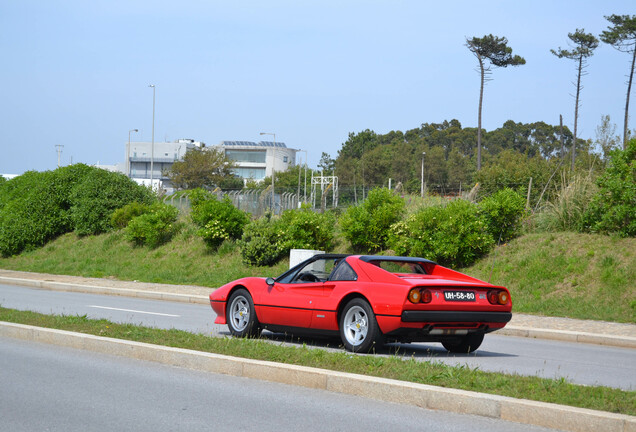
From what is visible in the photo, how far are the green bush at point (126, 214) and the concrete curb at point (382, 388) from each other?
24.7 m

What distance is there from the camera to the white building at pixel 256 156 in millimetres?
127562

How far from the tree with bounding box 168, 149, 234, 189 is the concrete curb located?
234ft

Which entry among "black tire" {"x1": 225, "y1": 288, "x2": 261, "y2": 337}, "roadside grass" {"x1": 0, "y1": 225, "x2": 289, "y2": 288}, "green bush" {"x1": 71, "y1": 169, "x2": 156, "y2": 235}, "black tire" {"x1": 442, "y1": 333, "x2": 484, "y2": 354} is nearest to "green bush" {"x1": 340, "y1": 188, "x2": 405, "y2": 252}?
"roadside grass" {"x1": 0, "y1": 225, "x2": 289, "y2": 288}

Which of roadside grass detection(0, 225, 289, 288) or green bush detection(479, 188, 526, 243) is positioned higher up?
green bush detection(479, 188, 526, 243)

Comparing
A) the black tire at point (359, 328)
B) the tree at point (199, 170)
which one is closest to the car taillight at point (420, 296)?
the black tire at point (359, 328)

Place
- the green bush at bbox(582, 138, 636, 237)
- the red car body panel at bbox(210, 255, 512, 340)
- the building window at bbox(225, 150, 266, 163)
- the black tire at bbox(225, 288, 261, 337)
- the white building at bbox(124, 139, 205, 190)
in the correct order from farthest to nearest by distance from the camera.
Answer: the building window at bbox(225, 150, 266, 163), the white building at bbox(124, 139, 205, 190), the green bush at bbox(582, 138, 636, 237), the black tire at bbox(225, 288, 261, 337), the red car body panel at bbox(210, 255, 512, 340)

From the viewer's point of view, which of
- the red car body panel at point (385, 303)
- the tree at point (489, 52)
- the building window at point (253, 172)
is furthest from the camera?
the building window at point (253, 172)

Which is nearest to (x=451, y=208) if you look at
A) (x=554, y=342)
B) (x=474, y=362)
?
(x=554, y=342)

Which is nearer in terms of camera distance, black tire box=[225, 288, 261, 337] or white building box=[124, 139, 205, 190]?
black tire box=[225, 288, 261, 337]

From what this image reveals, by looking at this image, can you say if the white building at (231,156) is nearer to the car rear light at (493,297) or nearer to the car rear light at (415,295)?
the car rear light at (493,297)

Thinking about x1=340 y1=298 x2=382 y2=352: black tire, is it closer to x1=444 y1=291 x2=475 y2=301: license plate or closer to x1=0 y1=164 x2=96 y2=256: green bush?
x1=444 y1=291 x2=475 y2=301: license plate

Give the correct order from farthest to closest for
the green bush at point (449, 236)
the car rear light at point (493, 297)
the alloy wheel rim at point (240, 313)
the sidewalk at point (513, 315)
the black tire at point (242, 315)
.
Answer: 1. the green bush at point (449, 236)
2. the sidewalk at point (513, 315)
3. the alloy wheel rim at point (240, 313)
4. the black tire at point (242, 315)
5. the car rear light at point (493, 297)

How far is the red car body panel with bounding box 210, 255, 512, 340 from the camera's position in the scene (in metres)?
8.84

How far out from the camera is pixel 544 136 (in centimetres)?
10806
